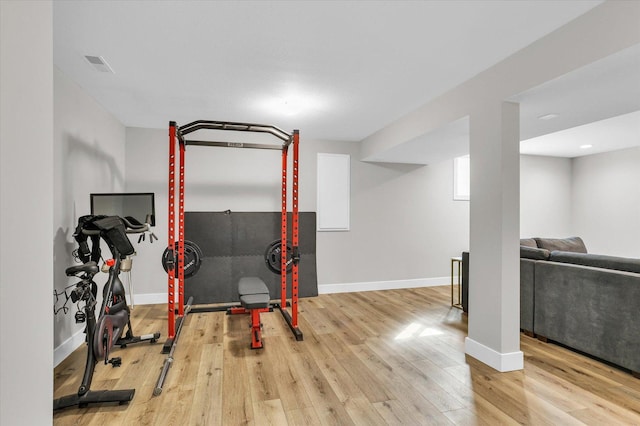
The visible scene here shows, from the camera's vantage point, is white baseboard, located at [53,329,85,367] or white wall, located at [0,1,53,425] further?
white baseboard, located at [53,329,85,367]

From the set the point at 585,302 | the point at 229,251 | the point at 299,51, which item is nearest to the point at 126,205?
the point at 229,251

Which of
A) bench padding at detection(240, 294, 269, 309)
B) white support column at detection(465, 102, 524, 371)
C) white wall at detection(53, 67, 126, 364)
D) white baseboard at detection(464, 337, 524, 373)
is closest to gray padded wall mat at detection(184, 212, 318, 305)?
white wall at detection(53, 67, 126, 364)

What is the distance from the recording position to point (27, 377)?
959 mm

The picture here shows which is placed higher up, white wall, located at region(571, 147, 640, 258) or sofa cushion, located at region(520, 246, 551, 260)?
white wall, located at region(571, 147, 640, 258)

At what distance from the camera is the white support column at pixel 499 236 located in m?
2.68

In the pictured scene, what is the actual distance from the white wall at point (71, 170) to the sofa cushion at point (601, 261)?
15.2 ft

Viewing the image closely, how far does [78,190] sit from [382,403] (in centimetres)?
326

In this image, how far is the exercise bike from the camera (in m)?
2.19

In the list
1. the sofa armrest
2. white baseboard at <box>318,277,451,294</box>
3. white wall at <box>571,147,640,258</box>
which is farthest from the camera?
white wall at <box>571,147,640,258</box>

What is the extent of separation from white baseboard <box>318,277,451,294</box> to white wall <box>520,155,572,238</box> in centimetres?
225

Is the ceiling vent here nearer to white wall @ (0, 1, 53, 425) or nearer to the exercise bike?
the exercise bike

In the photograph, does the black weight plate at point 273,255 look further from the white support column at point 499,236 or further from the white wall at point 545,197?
the white wall at point 545,197

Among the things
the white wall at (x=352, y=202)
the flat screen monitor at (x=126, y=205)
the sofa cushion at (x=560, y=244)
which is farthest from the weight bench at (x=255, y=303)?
the sofa cushion at (x=560, y=244)

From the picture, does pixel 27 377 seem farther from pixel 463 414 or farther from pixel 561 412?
pixel 561 412
